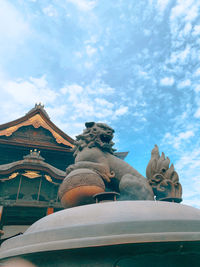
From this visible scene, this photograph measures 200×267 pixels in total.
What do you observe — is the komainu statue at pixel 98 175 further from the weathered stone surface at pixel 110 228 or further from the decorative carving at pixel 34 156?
the decorative carving at pixel 34 156

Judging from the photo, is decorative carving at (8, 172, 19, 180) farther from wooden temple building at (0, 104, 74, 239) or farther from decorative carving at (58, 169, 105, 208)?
decorative carving at (58, 169, 105, 208)

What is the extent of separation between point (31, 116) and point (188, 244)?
1180 cm

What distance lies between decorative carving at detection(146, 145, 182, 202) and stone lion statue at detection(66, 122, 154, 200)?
0.45 ft

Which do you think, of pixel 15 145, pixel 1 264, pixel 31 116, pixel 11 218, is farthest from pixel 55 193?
pixel 1 264

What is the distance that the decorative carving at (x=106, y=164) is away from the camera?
8.77 feet

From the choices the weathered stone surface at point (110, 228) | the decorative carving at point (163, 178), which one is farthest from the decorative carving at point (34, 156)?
the weathered stone surface at point (110, 228)

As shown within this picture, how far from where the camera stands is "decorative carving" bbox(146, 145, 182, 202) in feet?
9.46

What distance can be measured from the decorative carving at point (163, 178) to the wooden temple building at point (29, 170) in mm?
6677

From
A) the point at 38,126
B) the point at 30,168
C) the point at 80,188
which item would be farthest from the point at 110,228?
the point at 38,126

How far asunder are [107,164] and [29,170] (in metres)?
7.55

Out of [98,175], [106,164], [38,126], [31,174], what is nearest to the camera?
[98,175]

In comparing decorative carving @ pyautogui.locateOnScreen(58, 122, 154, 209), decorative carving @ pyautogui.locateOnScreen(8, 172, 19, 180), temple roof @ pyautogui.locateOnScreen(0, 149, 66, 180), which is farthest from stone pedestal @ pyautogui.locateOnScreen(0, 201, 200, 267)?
decorative carving @ pyautogui.locateOnScreen(8, 172, 19, 180)

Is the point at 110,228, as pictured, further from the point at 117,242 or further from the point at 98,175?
the point at 98,175

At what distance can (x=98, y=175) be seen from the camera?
2527 millimetres
